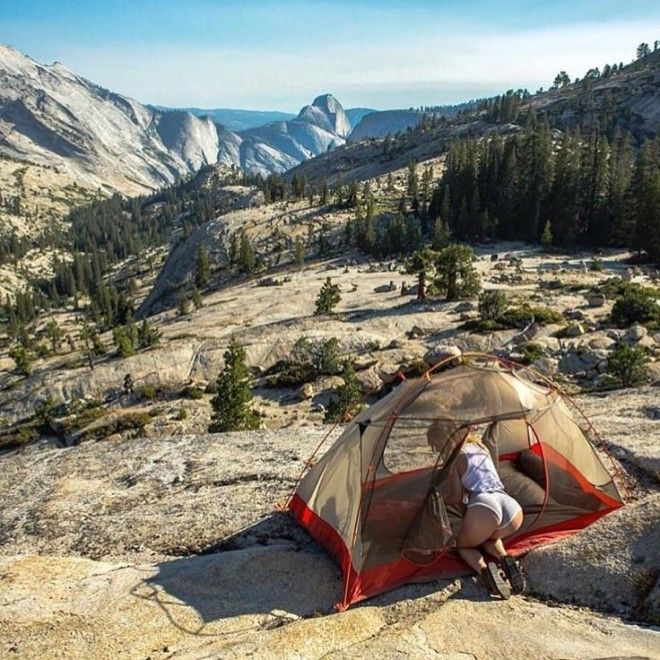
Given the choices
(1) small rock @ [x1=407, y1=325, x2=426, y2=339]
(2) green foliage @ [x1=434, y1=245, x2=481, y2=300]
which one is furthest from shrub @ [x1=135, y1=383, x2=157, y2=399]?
(2) green foliage @ [x1=434, y1=245, x2=481, y2=300]

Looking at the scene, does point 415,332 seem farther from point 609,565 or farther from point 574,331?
point 609,565

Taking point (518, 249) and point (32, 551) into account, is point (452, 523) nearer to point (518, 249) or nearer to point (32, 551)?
point (32, 551)

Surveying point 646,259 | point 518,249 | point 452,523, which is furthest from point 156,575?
point 518,249

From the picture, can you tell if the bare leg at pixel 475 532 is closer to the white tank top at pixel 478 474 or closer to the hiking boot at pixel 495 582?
the hiking boot at pixel 495 582

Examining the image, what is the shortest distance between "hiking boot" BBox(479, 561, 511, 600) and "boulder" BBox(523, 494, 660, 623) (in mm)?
735

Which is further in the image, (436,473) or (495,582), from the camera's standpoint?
(436,473)

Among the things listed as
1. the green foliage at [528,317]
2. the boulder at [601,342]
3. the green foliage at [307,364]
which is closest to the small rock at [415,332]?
the green foliage at [528,317]

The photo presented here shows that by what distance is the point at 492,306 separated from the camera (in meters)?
55.4

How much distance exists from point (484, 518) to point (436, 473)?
1278 mm

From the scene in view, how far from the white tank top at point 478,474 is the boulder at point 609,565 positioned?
1.57 metres

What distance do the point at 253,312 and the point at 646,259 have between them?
58747 mm

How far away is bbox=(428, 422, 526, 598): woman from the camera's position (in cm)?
962

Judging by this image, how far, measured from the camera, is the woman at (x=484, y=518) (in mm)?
9617

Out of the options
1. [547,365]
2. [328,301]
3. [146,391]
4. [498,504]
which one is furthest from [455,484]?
[328,301]
